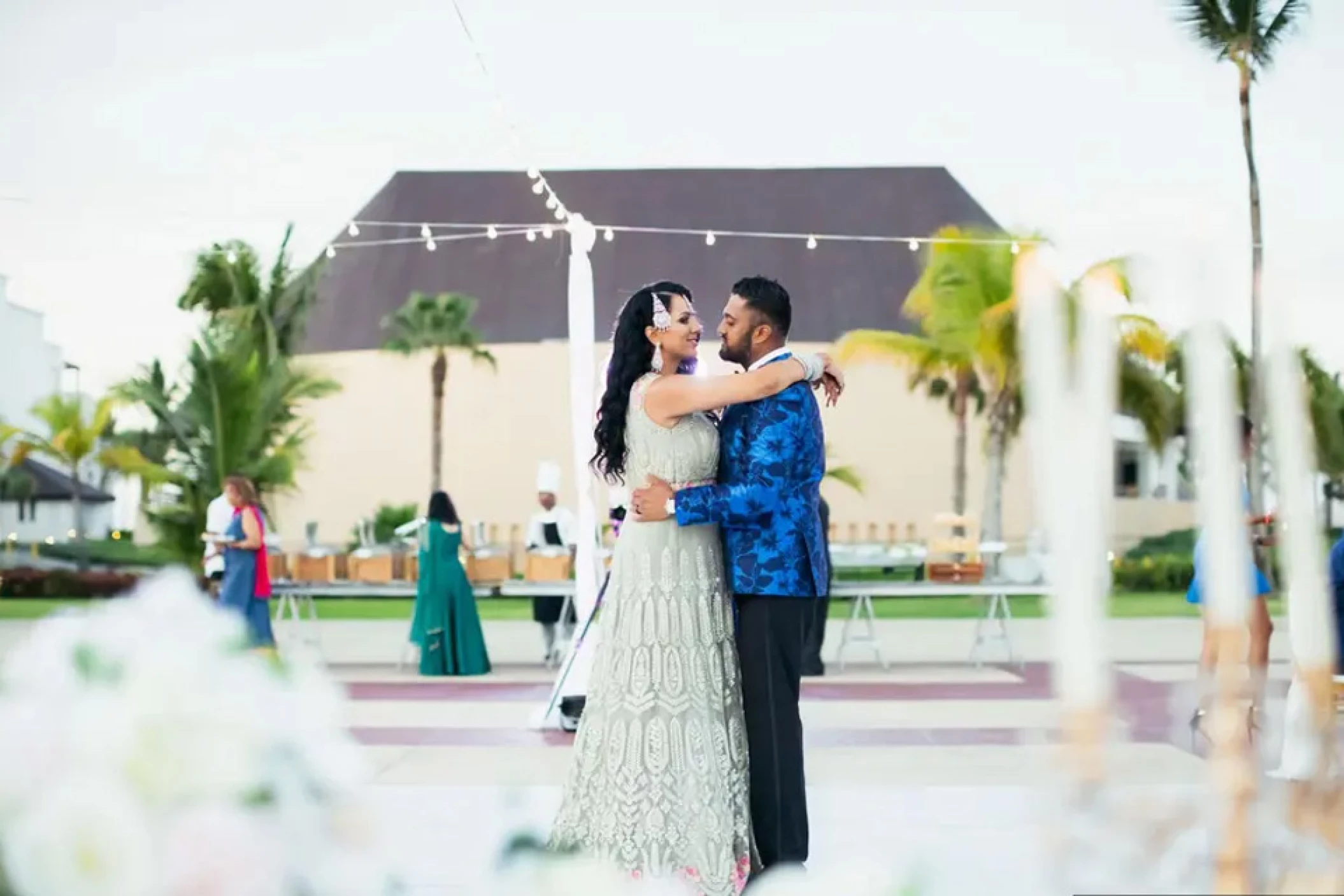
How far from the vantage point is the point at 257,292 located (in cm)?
3328

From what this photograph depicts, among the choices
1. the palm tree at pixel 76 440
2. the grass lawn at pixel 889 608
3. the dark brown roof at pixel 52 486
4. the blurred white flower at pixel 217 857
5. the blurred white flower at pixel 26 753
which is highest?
the palm tree at pixel 76 440

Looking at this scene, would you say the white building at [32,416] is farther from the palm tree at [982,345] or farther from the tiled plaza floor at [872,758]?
the tiled plaza floor at [872,758]

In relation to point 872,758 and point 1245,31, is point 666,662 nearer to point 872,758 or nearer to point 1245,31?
point 872,758

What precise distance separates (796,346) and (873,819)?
32.1 meters

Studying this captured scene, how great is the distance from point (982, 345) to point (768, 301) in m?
23.2

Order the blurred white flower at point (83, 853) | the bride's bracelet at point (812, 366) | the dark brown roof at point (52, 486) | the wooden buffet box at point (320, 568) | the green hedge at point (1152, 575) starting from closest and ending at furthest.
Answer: the blurred white flower at point (83, 853)
the bride's bracelet at point (812, 366)
the wooden buffet box at point (320, 568)
the green hedge at point (1152, 575)
the dark brown roof at point (52, 486)

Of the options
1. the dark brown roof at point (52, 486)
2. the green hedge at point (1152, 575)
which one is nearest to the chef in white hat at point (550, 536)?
the green hedge at point (1152, 575)

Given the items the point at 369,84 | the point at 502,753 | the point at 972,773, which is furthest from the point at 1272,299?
the point at 369,84

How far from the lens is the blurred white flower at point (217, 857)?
63 cm

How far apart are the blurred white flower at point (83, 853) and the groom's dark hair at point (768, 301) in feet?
11.1

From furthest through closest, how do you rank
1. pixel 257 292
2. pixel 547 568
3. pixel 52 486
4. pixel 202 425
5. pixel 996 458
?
pixel 52 486, pixel 257 292, pixel 996 458, pixel 202 425, pixel 547 568

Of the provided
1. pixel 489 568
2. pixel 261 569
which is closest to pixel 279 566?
pixel 489 568

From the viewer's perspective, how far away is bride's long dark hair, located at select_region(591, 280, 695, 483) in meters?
4.02

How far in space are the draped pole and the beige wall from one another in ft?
94.3
